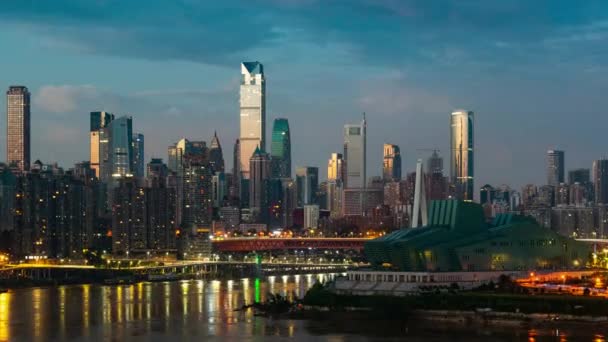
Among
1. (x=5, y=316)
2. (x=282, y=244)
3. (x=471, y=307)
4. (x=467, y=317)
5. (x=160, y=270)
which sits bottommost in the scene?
(x=160, y=270)

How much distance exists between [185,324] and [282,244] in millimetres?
49891

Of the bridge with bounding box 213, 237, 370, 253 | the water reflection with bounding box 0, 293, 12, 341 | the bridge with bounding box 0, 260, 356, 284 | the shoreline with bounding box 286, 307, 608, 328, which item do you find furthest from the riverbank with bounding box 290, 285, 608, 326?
the bridge with bounding box 213, 237, 370, 253

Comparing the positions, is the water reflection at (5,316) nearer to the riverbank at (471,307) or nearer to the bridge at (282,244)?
the riverbank at (471,307)

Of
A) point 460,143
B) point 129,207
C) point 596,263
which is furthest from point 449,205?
point 460,143

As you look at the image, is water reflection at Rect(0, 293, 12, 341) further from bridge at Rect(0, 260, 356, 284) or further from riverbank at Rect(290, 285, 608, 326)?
bridge at Rect(0, 260, 356, 284)

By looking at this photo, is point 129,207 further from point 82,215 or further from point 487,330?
point 487,330

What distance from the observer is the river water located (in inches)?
1823

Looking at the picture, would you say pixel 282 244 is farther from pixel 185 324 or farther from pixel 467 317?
pixel 467 317

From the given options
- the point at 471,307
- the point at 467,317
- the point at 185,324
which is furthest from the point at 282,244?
the point at 467,317

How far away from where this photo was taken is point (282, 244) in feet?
333

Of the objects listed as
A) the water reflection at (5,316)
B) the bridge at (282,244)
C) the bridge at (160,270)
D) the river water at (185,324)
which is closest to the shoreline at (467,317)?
the river water at (185,324)

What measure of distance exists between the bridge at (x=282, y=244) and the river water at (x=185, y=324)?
2638 centimetres

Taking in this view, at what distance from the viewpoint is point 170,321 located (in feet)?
173

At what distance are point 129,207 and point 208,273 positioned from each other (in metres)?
15.3
